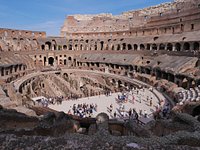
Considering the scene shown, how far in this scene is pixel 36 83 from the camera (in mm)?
31516

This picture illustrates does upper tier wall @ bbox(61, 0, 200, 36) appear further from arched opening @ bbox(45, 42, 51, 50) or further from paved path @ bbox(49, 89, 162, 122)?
paved path @ bbox(49, 89, 162, 122)

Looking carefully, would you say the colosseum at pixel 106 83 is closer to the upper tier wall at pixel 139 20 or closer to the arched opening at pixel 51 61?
the arched opening at pixel 51 61

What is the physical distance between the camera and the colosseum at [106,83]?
321 inches

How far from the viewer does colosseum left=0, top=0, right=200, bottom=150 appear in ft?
26.8

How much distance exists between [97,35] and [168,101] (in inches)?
1387

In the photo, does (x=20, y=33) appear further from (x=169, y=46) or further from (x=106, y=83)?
(x=169, y=46)

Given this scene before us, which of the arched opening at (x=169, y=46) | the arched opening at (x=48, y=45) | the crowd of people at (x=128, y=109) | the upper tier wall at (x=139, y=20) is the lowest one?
the crowd of people at (x=128, y=109)

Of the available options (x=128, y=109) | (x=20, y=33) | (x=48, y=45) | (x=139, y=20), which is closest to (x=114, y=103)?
(x=128, y=109)

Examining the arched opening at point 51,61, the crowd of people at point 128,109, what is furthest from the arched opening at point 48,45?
the crowd of people at point 128,109

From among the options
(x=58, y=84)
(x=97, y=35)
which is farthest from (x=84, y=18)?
(x=58, y=84)

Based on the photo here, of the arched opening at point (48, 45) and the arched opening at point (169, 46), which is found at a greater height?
the arched opening at point (48, 45)

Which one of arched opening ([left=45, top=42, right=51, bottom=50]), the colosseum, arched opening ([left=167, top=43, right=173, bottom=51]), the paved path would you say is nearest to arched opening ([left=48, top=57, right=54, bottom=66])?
the colosseum

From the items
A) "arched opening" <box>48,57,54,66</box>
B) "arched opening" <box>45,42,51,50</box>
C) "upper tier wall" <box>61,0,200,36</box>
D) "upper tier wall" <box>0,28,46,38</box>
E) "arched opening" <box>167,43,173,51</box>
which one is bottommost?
"arched opening" <box>48,57,54,66</box>

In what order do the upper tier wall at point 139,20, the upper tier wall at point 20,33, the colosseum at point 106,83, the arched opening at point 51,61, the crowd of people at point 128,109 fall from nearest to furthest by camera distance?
1. the colosseum at point 106,83
2. the crowd of people at point 128,109
3. the upper tier wall at point 139,20
4. the upper tier wall at point 20,33
5. the arched opening at point 51,61
